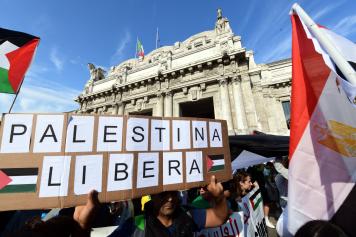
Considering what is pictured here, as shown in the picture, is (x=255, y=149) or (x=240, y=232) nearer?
(x=240, y=232)

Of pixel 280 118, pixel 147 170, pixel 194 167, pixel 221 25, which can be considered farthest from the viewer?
pixel 221 25

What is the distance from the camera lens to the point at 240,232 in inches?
95.1

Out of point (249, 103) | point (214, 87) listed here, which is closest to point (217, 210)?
point (249, 103)

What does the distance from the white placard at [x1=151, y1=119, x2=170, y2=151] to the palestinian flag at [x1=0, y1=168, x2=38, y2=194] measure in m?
1.08

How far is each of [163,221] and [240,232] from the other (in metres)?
1.19

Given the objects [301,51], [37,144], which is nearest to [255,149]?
[301,51]

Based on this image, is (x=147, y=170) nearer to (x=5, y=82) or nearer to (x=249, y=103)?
(x=5, y=82)

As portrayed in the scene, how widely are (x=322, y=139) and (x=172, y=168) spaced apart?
4.96 ft

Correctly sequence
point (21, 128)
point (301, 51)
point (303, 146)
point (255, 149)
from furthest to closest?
point (255, 149)
point (301, 51)
point (303, 146)
point (21, 128)

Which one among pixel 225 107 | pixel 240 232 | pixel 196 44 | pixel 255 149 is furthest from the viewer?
pixel 196 44

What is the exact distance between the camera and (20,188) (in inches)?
58.5

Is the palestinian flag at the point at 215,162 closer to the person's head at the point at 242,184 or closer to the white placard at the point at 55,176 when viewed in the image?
the white placard at the point at 55,176

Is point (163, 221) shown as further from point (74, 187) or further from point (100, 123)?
point (100, 123)

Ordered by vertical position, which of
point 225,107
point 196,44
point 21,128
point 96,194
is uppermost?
point 196,44
